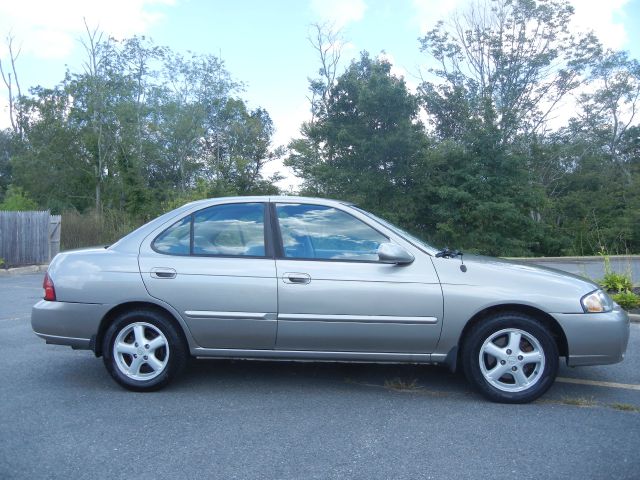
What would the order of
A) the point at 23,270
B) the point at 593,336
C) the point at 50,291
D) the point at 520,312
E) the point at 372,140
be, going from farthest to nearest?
the point at 372,140, the point at 23,270, the point at 50,291, the point at 520,312, the point at 593,336

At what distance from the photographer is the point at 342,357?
13.6 feet

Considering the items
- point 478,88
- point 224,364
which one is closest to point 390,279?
point 224,364

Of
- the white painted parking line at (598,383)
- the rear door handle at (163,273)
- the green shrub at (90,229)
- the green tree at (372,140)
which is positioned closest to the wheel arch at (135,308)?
the rear door handle at (163,273)

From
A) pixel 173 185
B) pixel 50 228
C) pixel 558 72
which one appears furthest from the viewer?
pixel 173 185

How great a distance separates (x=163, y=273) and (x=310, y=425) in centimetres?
167

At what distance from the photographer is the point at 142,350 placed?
4219 millimetres

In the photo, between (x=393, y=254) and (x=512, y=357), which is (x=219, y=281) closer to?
(x=393, y=254)

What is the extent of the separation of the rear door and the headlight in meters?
2.37

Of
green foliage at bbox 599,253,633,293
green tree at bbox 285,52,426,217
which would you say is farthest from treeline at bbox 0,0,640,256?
green foliage at bbox 599,253,633,293

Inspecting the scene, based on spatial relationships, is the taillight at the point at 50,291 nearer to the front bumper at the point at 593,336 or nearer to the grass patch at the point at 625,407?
the front bumper at the point at 593,336

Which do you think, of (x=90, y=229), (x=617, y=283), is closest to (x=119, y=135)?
(x=90, y=229)

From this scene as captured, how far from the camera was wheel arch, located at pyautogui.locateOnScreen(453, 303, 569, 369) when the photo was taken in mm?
4031

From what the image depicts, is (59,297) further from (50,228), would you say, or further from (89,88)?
(89,88)

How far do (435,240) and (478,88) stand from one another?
42.1 feet
